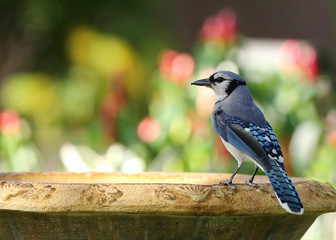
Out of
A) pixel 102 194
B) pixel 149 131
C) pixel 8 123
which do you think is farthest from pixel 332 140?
pixel 102 194

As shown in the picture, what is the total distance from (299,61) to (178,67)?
825 mm

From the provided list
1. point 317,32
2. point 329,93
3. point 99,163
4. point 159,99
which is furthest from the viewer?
point 317,32

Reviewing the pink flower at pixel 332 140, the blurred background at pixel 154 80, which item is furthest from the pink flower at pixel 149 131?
the pink flower at pixel 332 140

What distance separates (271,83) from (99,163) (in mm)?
1510

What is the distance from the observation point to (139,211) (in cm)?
169

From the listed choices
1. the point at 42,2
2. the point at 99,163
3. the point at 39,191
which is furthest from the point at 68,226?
the point at 42,2

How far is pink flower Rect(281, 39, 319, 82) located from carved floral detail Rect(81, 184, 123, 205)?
2911 millimetres

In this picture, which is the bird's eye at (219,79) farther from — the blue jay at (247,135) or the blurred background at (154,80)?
the blurred background at (154,80)

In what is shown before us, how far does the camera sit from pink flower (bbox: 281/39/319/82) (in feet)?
14.4

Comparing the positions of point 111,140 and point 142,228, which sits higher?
point 142,228

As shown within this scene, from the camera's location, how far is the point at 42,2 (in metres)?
8.48

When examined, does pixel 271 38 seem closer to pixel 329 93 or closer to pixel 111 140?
pixel 329 93

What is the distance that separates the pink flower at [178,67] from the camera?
14.0ft

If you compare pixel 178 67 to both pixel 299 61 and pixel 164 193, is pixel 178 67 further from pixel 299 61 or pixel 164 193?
pixel 164 193
